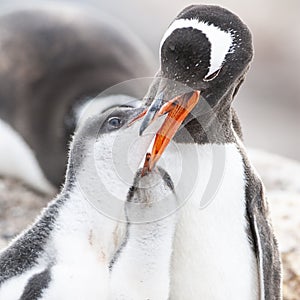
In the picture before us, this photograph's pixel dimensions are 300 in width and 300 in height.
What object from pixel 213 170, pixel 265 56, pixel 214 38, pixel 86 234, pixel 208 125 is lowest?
pixel 265 56

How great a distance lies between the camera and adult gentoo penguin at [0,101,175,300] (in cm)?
314

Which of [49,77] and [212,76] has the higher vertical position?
[212,76]

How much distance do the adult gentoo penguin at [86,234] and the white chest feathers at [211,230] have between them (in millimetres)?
202

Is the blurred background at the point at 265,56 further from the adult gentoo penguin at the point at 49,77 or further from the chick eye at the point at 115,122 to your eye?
the chick eye at the point at 115,122

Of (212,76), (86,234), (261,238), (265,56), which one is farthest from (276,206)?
(265,56)

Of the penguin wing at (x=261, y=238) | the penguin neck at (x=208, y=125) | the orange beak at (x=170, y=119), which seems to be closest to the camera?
the orange beak at (x=170, y=119)

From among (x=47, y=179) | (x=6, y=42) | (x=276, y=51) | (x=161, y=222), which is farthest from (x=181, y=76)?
(x=276, y=51)

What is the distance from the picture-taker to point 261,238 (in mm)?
3518

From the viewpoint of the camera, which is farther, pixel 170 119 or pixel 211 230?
pixel 211 230

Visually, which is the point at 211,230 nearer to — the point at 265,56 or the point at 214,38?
the point at 214,38

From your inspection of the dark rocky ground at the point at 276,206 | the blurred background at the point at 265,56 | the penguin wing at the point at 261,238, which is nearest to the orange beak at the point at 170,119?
the penguin wing at the point at 261,238

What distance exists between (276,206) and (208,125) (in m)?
1.56

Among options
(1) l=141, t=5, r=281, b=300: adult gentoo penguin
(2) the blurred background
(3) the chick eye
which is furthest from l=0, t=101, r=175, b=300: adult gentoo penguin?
(2) the blurred background

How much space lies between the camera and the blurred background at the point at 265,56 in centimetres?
1053
